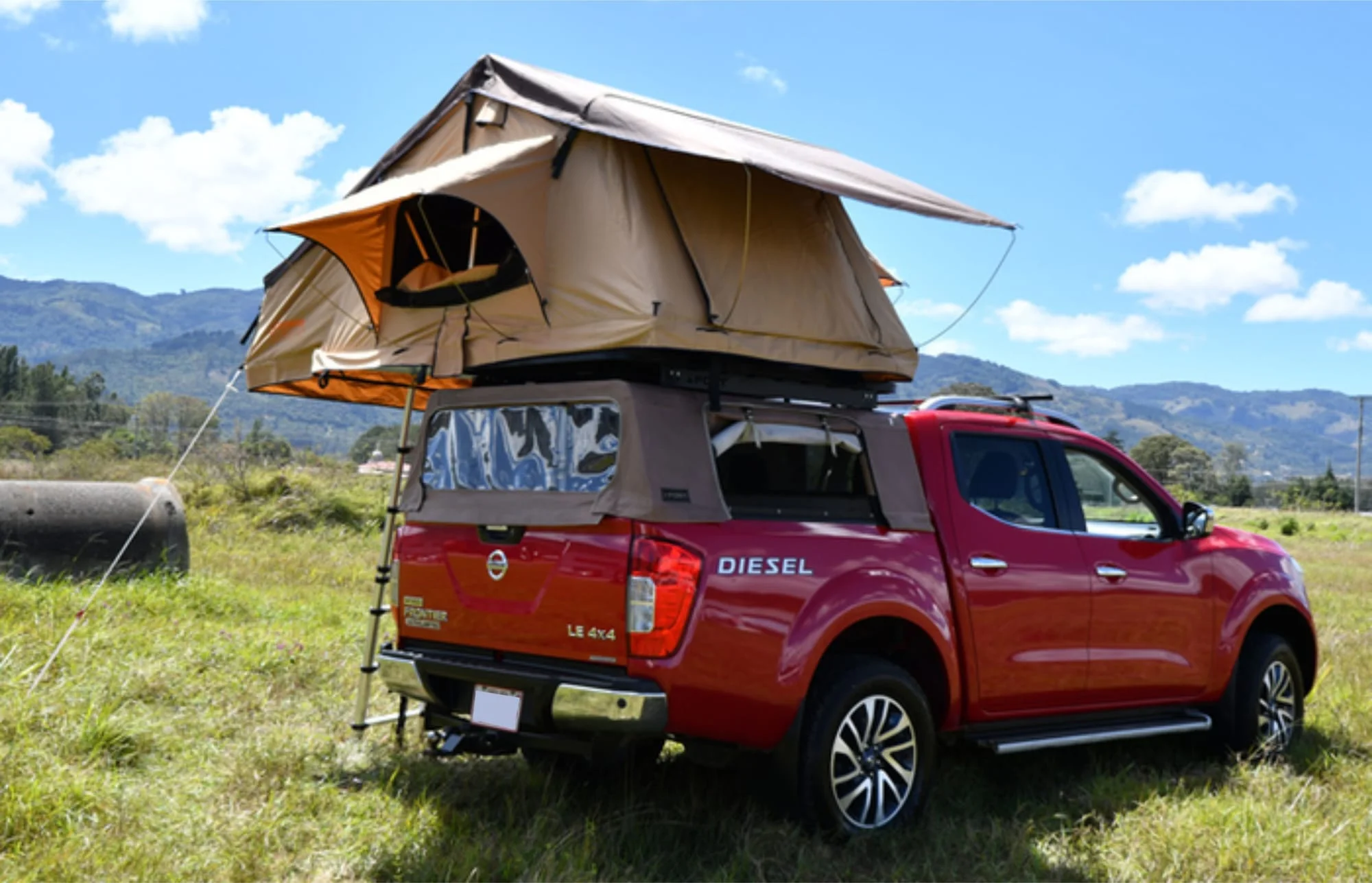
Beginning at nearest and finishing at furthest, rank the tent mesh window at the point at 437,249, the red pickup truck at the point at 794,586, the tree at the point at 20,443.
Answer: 1. the red pickup truck at the point at 794,586
2. the tent mesh window at the point at 437,249
3. the tree at the point at 20,443

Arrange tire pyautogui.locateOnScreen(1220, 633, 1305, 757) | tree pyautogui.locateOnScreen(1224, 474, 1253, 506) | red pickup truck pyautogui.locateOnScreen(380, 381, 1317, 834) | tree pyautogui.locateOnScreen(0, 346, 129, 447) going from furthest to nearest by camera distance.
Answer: tree pyautogui.locateOnScreen(1224, 474, 1253, 506)
tree pyautogui.locateOnScreen(0, 346, 129, 447)
tire pyautogui.locateOnScreen(1220, 633, 1305, 757)
red pickup truck pyautogui.locateOnScreen(380, 381, 1317, 834)

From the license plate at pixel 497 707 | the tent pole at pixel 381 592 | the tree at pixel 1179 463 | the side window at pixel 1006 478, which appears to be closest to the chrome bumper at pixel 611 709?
the license plate at pixel 497 707

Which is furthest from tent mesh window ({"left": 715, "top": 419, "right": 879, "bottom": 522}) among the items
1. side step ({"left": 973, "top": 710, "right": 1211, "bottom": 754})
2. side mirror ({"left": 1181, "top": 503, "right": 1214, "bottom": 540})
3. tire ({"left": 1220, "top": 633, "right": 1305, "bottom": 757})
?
tire ({"left": 1220, "top": 633, "right": 1305, "bottom": 757})

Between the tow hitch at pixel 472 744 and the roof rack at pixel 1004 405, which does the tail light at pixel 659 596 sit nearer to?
the tow hitch at pixel 472 744

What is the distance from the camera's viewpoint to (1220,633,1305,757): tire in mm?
6555

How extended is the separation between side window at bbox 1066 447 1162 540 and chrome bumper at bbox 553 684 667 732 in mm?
2958

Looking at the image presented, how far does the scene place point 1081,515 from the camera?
20.0 ft

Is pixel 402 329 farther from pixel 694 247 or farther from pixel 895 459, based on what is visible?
pixel 895 459

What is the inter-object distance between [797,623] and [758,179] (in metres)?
1.99

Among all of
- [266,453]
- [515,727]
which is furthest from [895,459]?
[266,453]

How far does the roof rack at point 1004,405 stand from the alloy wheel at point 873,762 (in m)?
1.53

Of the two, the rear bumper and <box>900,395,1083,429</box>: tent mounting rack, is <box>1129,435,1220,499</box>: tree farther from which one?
the rear bumper

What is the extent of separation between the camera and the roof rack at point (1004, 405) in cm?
580

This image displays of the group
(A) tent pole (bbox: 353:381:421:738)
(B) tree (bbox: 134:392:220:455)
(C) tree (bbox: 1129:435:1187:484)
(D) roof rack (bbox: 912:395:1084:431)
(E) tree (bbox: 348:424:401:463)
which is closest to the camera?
(D) roof rack (bbox: 912:395:1084:431)
